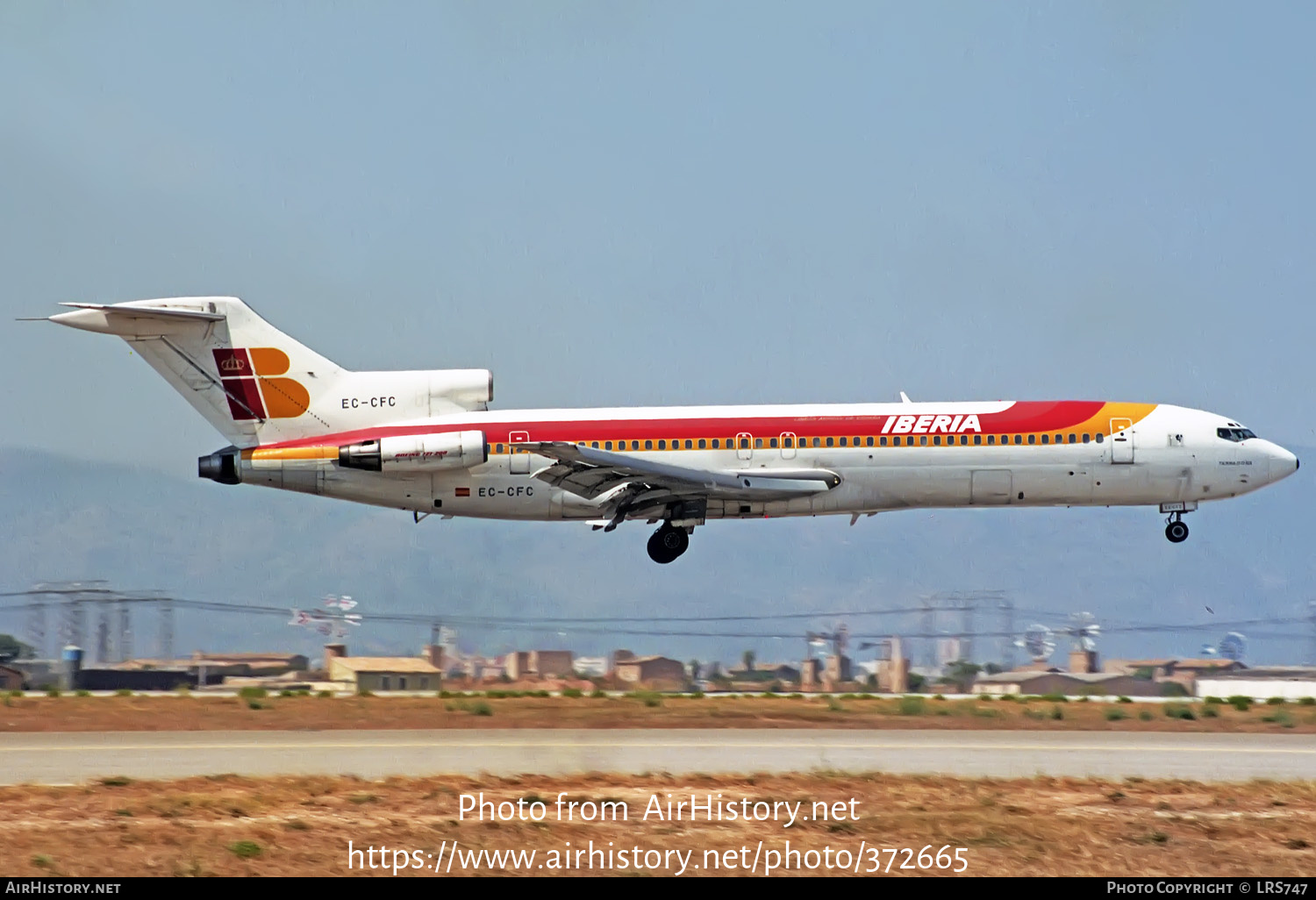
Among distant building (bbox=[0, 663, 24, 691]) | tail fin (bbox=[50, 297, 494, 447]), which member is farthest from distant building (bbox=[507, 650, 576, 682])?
distant building (bbox=[0, 663, 24, 691])

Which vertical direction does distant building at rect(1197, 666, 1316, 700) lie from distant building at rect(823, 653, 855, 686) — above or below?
below

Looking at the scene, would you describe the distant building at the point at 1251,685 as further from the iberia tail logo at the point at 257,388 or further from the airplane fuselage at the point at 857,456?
the iberia tail logo at the point at 257,388

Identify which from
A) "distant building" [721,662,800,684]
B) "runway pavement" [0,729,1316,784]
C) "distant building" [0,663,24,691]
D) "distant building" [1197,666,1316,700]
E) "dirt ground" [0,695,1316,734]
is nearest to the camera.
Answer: "runway pavement" [0,729,1316,784]

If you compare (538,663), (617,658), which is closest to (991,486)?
(617,658)

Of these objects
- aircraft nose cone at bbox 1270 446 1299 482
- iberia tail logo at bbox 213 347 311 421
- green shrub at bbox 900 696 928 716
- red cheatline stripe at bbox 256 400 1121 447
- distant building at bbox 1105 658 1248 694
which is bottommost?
green shrub at bbox 900 696 928 716

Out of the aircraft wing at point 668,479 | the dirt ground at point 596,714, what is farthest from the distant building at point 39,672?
the aircraft wing at point 668,479

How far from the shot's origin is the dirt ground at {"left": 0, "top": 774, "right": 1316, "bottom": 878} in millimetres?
16250

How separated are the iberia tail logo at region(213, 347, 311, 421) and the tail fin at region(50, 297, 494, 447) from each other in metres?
0.02

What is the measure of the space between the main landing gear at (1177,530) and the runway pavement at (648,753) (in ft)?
24.4

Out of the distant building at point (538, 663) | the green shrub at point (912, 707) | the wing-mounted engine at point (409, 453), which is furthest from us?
the distant building at point (538, 663)

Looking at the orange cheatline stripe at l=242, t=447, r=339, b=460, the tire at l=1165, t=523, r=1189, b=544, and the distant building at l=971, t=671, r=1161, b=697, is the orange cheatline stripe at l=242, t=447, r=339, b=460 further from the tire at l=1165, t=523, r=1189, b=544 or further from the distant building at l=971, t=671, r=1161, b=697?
the tire at l=1165, t=523, r=1189, b=544

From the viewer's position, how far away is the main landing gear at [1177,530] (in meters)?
35.4

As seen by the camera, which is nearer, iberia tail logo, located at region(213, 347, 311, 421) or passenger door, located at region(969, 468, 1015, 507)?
passenger door, located at region(969, 468, 1015, 507)
